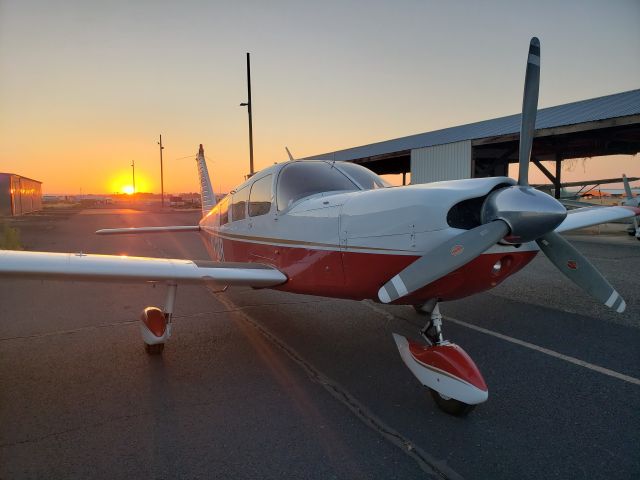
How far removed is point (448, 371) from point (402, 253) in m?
0.98

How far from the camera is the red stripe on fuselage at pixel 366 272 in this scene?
318 cm

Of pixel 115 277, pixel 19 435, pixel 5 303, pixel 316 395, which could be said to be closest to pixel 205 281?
pixel 115 277

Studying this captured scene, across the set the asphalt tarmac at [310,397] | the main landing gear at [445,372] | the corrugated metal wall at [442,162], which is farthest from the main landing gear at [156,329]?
the corrugated metal wall at [442,162]

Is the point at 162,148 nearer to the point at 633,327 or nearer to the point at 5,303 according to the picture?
the point at 5,303

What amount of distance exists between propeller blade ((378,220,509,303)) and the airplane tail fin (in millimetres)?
7942

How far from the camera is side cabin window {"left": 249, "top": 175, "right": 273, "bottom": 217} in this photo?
5031mm

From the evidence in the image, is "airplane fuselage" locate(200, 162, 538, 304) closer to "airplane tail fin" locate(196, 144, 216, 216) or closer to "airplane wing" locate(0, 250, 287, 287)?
"airplane wing" locate(0, 250, 287, 287)

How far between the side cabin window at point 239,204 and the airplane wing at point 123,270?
48.7 inches

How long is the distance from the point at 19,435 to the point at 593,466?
3.88 meters

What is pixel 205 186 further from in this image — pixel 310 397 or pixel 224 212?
pixel 310 397

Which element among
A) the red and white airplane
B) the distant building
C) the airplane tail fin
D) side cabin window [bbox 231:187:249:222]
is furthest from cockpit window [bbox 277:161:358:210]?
the distant building

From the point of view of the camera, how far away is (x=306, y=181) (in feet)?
15.5

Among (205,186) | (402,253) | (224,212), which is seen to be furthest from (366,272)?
(205,186)

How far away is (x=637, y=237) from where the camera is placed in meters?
15.8
